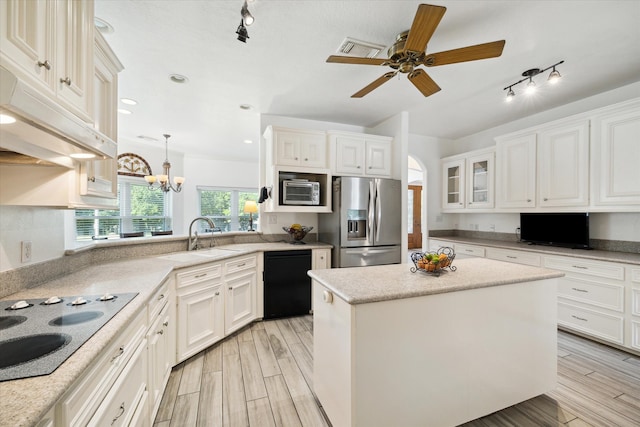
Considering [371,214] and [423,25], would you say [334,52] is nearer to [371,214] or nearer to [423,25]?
[423,25]

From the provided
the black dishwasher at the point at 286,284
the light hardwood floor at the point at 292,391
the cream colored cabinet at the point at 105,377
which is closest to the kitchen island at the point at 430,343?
the light hardwood floor at the point at 292,391

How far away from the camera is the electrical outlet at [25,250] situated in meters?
1.47

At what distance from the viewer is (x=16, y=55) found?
91cm

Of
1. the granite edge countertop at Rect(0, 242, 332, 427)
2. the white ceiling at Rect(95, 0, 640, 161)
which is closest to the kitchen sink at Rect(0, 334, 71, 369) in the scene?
the granite edge countertop at Rect(0, 242, 332, 427)

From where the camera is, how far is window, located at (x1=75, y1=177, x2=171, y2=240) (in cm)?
484

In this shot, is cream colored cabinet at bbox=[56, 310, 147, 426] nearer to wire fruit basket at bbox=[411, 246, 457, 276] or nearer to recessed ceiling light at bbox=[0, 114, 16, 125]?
recessed ceiling light at bbox=[0, 114, 16, 125]

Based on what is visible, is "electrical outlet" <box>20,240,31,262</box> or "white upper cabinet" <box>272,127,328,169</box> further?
"white upper cabinet" <box>272,127,328,169</box>

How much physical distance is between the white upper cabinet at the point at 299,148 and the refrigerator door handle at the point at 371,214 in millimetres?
688

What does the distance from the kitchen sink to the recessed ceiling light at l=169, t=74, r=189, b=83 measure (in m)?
2.58

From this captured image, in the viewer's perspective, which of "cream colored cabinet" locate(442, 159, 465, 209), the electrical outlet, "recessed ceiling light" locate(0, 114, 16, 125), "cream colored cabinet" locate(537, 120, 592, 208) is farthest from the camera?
"cream colored cabinet" locate(442, 159, 465, 209)

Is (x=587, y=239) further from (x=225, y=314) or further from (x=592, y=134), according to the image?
(x=225, y=314)

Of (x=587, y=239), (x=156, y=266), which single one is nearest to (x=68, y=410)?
(x=156, y=266)

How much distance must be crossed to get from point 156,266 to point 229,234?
1.44m

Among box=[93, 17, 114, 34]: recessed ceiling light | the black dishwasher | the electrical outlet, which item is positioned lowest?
the black dishwasher
